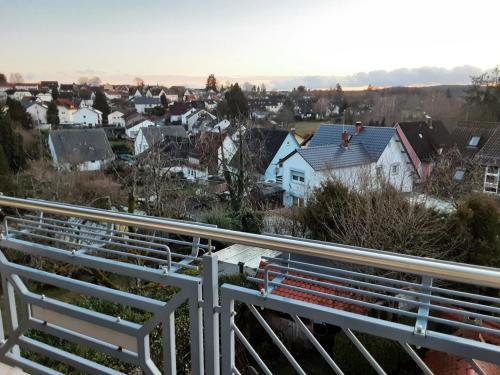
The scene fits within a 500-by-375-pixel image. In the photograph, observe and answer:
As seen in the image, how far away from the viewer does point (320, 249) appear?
3.37ft

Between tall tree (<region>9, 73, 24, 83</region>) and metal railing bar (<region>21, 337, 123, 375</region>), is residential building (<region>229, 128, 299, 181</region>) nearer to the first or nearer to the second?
tall tree (<region>9, 73, 24, 83</region>)

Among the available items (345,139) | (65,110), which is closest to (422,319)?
(345,139)

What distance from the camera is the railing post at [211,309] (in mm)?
1197

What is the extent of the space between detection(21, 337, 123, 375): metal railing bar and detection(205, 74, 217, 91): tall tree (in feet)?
100

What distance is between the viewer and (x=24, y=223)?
68.4 inches

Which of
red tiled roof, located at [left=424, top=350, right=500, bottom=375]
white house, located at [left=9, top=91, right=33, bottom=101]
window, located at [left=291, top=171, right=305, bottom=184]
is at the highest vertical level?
white house, located at [left=9, top=91, right=33, bottom=101]

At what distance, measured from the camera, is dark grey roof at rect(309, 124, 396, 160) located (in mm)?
15664

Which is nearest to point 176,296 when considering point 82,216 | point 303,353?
point 82,216

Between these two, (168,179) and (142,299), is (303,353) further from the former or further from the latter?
(168,179)

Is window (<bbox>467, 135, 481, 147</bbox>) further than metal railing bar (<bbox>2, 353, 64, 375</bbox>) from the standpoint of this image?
Yes

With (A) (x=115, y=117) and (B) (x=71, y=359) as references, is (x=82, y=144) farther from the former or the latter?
(B) (x=71, y=359)

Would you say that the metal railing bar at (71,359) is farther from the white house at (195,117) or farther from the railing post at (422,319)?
the white house at (195,117)

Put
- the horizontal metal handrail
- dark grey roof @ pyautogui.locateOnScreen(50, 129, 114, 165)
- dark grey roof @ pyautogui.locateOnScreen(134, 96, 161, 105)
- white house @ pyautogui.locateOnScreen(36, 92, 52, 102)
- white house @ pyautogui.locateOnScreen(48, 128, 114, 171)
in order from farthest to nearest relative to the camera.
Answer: dark grey roof @ pyautogui.locateOnScreen(134, 96, 161, 105) → white house @ pyautogui.locateOnScreen(36, 92, 52, 102) → dark grey roof @ pyautogui.locateOnScreen(50, 129, 114, 165) → white house @ pyautogui.locateOnScreen(48, 128, 114, 171) → the horizontal metal handrail

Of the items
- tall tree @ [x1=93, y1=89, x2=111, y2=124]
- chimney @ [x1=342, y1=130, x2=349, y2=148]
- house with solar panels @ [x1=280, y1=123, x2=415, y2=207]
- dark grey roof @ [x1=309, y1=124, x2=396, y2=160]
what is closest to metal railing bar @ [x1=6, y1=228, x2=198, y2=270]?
house with solar panels @ [x1=280, y1=123, x2=415, y2=207]
